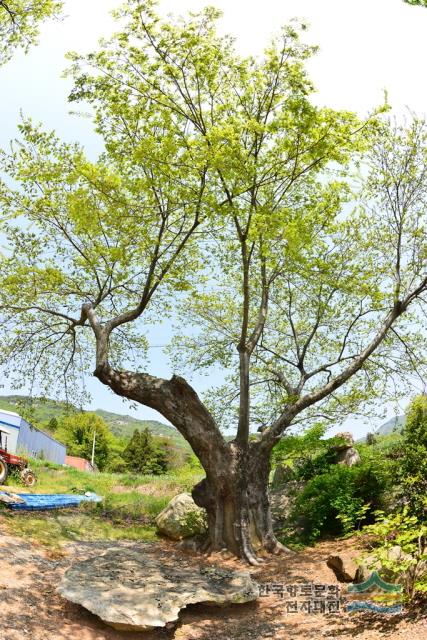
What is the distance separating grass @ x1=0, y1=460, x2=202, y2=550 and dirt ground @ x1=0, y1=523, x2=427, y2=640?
1.78 m

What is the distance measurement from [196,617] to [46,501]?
7.44 meters

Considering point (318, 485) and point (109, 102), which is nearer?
point (109, 102)

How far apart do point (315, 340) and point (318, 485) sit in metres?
4.30

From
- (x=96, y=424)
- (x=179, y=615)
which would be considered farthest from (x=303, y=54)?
(x=96, y=424)

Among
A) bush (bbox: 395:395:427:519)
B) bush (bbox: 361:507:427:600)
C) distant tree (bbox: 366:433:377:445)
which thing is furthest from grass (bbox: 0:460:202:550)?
bush (bbox: 361:507:427:600)

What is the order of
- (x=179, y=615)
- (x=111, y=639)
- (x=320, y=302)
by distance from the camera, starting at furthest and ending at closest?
(x=320, y=302), (x=179, y=615), (x=111, y=639)

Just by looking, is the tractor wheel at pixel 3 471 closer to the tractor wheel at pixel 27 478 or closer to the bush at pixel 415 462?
the tractor wheel at pixel 27 478

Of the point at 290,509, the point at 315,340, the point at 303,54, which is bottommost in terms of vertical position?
the point at 290,509

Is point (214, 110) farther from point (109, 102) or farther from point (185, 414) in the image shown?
point (185, 414)

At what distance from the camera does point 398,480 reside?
11.7 m

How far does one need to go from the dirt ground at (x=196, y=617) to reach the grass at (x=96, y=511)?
1.78m

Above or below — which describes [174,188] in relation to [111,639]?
above

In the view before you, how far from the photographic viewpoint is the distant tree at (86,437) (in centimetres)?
4441

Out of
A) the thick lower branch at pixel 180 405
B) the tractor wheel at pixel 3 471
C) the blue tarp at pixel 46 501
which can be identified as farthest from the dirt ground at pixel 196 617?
the tractor wheel at pixel 3 471
